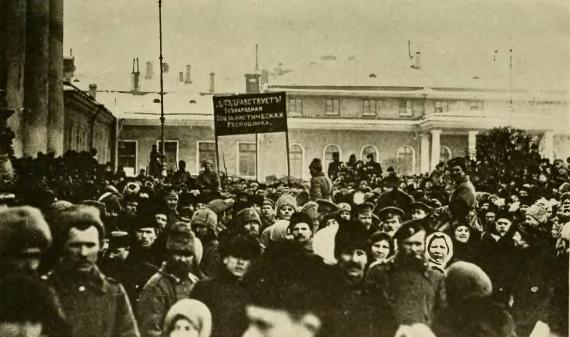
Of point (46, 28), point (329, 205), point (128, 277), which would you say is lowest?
point (128, 277)

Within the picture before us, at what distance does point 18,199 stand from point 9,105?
200 centimetres

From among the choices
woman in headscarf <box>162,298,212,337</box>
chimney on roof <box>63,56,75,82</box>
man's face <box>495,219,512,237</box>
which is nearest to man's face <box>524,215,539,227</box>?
man's face <box>495,219,512,237</box>

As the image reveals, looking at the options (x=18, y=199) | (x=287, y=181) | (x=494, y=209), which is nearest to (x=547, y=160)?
(x=494, y=209)

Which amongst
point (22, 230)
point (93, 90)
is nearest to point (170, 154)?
point (93, 90)

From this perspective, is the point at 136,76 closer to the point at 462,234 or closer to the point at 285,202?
the point at 285,202

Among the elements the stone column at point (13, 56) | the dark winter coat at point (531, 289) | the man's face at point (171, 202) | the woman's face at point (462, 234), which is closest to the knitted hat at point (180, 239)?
the man's face at point (171, 202)

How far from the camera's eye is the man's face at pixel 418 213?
5348 mm

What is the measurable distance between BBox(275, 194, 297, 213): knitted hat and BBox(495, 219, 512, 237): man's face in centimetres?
139

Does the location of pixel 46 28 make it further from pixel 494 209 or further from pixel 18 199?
pixel 494 209

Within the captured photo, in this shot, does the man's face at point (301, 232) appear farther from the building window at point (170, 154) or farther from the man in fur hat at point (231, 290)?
the building window at point (170, 154)

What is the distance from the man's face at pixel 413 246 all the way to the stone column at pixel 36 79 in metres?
3.39

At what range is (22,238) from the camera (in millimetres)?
4566

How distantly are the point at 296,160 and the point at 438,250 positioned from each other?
7.33ft

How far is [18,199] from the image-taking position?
470cm
